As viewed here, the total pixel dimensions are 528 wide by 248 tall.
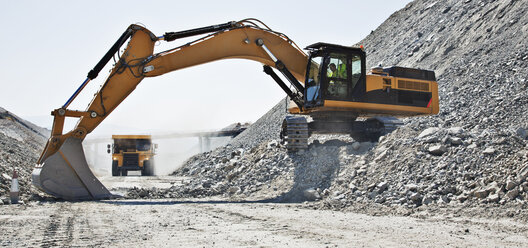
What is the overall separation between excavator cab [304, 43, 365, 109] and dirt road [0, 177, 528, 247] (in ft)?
17.1

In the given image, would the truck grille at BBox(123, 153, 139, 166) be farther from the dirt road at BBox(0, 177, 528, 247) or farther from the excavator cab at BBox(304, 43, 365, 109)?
the dirt road at BBox(0, 177, 528, 247)

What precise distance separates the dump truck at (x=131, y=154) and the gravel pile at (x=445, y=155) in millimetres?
7195

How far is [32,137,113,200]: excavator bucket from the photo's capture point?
36.4 ft

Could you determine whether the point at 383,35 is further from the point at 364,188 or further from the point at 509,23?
the point at 364,188

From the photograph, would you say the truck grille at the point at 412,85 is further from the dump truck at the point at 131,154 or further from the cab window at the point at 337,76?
the dump truck at the point at 131,154

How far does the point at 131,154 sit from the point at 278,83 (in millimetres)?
15168

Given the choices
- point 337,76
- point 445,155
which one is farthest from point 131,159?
point 445,155

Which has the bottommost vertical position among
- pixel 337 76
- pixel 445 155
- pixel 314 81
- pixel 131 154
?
pixel 445 155

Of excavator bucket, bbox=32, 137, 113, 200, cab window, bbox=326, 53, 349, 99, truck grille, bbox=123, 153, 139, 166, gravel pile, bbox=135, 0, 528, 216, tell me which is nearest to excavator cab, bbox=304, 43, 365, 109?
cab window, bbox=326, 53, 349, 99

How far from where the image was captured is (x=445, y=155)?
33.2ft

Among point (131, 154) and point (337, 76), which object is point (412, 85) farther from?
point (131, 154)

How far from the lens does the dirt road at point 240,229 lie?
5.66 m

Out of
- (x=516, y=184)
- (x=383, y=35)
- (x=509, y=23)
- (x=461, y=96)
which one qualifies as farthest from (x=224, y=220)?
(x=383, y=35)

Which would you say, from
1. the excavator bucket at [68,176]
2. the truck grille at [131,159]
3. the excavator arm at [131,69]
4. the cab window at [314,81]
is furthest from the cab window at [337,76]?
the truck grille at [131,159]
